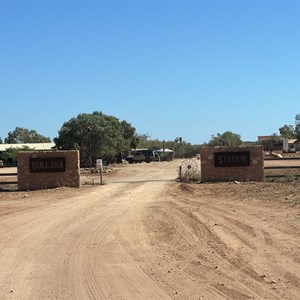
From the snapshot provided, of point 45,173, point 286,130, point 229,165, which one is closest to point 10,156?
point 45,173

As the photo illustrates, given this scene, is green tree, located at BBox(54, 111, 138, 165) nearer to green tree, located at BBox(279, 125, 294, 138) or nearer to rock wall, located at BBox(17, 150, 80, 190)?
rock wall, located at BBox(17, 150, 80, 190)

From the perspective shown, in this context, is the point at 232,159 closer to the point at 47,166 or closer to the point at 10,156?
the point at 47,166

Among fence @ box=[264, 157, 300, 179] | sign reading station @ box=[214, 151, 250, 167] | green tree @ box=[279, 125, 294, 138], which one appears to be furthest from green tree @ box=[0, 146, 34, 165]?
green tree @ box=[279, 125, 294, 138]

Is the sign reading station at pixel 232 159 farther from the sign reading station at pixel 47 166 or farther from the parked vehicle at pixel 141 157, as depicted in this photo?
the parked vehicle at pixel 141 157

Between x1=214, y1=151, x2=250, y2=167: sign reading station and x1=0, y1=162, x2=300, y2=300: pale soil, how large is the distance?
34.4 ft

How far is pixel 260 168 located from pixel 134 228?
1850 cm

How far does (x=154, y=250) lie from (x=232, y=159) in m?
21.0

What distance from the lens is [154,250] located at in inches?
439

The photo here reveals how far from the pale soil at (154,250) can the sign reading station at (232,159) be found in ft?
34.4

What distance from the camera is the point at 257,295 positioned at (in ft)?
24.6

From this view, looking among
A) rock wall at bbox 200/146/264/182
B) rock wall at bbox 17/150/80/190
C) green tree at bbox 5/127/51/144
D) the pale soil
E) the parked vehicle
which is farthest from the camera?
green tree at bbox 5/127/51/144

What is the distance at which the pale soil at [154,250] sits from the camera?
8062 millimetres

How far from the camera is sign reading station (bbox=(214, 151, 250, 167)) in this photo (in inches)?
1241

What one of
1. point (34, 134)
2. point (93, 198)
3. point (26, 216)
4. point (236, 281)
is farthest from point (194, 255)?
point (34, 134)
